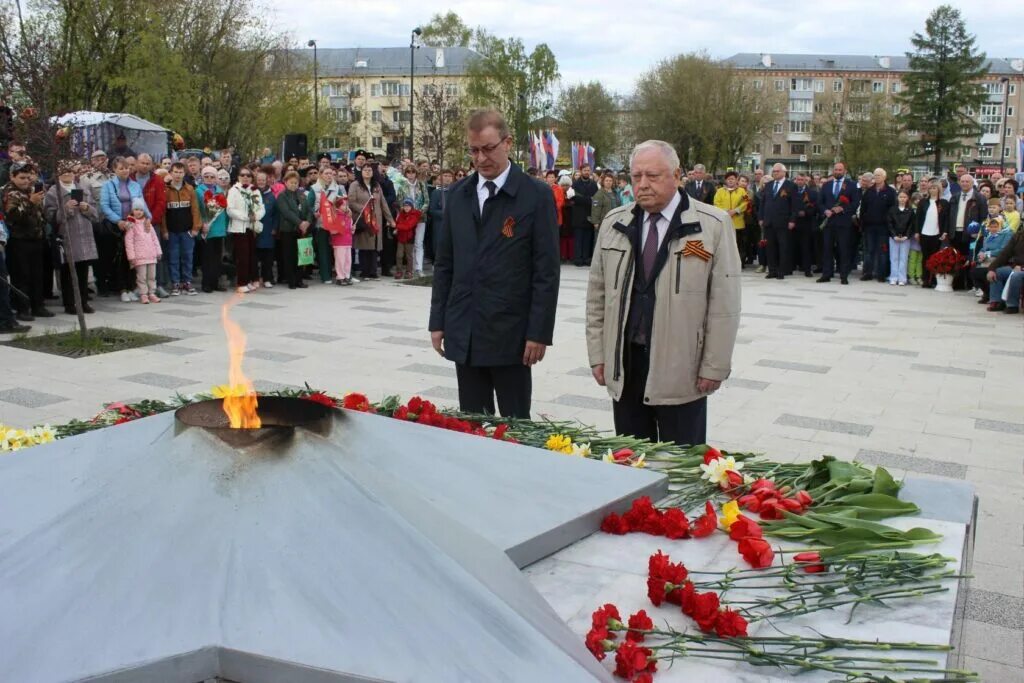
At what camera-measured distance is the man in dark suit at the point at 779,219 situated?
18062 mm

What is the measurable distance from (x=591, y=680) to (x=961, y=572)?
1317 millimetres

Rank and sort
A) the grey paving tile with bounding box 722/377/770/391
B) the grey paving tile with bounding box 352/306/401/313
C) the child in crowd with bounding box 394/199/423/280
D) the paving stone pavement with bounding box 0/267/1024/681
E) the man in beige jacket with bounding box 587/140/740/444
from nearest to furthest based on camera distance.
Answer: the man in beige jacket with bounding box 587/140/740/444 → the paving stone pavement with bounding box 0/267/1024/681 → the grey paving tile with bounding box 722/377/770/391 → the grey paving tile with bounding box 352/306/401/313 → the child in crowd with bounding box 394/199/423/280

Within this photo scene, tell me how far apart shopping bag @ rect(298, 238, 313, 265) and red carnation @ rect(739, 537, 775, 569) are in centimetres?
1286

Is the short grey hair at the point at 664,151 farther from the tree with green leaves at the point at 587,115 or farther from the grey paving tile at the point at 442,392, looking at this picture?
the tree with green leaves at the point at 587,115

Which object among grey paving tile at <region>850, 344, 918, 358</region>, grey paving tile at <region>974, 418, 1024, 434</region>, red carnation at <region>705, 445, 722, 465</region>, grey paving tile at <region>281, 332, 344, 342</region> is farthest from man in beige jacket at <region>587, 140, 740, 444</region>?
grey paving tile at <region>850, 344, 918, 358</region>

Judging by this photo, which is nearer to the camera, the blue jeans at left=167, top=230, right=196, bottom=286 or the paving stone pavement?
the paving stone pavement

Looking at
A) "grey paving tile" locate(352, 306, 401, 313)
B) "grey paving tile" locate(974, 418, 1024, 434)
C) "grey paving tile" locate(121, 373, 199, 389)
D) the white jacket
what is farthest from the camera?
the white jacket

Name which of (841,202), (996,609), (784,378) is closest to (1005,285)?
(841,202)

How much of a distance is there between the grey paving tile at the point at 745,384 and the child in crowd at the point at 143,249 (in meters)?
7.97

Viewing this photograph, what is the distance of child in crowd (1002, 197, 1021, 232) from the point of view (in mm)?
14672

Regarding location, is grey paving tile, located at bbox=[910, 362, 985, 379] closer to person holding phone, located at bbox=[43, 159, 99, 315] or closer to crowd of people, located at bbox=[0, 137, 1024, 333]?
crowd of people, located at bbox=[0, 137, 1024, 333]

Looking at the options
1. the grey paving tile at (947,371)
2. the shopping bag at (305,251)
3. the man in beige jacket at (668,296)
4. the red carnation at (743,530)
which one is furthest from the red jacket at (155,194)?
the red carnation at (743,530)

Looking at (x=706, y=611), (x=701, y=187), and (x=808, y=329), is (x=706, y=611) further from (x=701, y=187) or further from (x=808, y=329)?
(x=701, y=187)

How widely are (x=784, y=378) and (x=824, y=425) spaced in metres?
1.73
